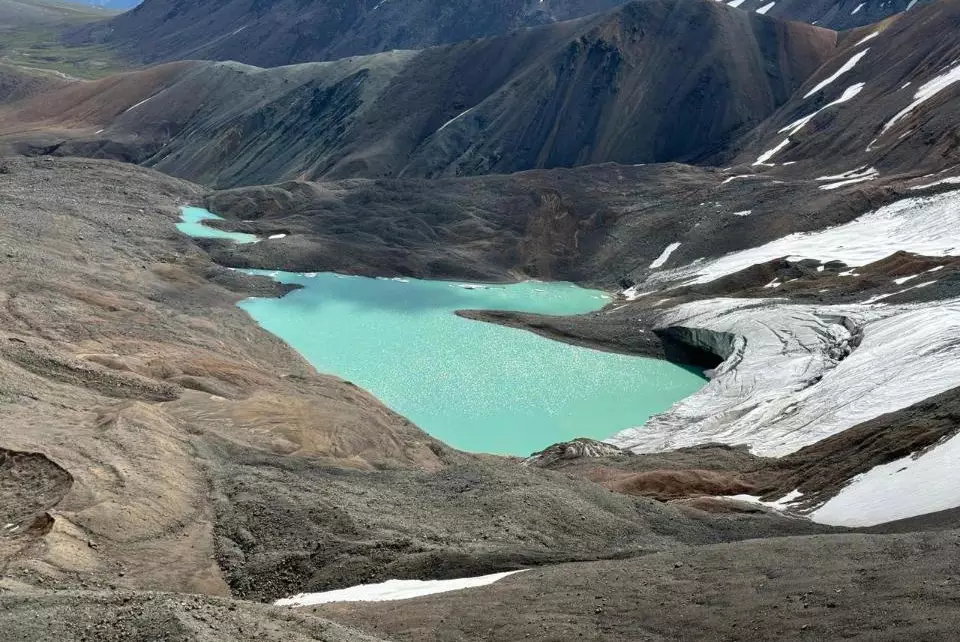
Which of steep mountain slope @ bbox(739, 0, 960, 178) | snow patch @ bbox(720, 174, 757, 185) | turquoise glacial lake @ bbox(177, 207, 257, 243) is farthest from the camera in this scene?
snow patch @ bbox(720, 174, 757, 185)

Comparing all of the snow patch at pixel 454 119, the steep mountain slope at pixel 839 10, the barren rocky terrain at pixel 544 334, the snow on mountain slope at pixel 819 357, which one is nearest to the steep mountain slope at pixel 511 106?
the snow patch at pixel 454 119

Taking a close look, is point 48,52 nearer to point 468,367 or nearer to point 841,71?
point 841,71

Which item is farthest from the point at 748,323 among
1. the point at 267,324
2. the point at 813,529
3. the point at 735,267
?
the point at 267,324

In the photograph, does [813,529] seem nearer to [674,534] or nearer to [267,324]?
[674,534]

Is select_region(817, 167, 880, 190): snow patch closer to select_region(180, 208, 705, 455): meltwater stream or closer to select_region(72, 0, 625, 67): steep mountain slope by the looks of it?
select_region(180, 208, 705, 455): meltwater stream

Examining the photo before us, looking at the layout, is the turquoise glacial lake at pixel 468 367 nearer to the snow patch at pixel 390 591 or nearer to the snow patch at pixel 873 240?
the snow patch at pixel 873 240

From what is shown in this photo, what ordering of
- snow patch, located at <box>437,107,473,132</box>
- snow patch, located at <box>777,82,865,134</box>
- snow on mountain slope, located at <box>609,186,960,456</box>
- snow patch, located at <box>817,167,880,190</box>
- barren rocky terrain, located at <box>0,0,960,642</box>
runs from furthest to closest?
1. snow patch, located at <box>437,107,473,132</box>
2. snow patch, located at <box>777,82,865,134</box>
3. snow patch, located at <box>817,167,880,190</box>
4. snow on mountain slope, located at <box>609,186,960,456</box>
5. barren rocky terrain, located at <box>0,0,960,642</box>

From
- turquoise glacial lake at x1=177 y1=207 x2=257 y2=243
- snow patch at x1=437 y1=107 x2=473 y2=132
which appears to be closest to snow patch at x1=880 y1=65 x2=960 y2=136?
snow patch at x1=437 y1=107 x2=473 y2=132
